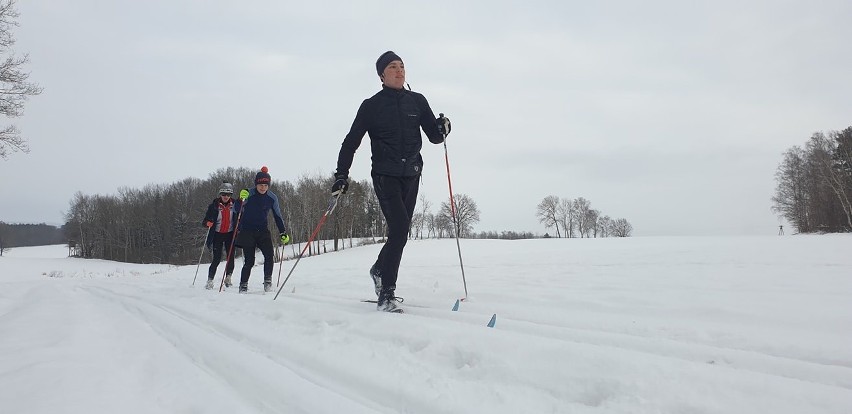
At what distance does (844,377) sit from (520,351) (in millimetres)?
1244

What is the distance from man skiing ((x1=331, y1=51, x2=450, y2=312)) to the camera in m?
3.51

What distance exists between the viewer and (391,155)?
3539mm

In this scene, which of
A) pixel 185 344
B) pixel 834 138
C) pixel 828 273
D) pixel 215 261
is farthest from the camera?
pixel 834 138

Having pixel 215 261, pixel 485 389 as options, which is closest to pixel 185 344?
pixel 485 389

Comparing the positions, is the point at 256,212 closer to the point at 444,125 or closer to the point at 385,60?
the point at 385,60

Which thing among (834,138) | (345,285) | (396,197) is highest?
(834,138)

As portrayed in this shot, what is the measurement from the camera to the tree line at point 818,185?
109ft

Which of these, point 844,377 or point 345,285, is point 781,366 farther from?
point 345,285

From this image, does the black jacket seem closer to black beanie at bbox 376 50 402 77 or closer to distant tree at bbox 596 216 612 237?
black beanie at bbox 376 50 402 77

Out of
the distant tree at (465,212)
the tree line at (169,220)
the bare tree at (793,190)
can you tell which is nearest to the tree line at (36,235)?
the tree line at (169,220)

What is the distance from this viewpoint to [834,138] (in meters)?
36.4

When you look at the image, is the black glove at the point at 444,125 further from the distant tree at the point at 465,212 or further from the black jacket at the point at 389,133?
the distant tree at the point at 465,212

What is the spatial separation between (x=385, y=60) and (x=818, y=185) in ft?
166

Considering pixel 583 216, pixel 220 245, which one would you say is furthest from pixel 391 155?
pixel 583 216
